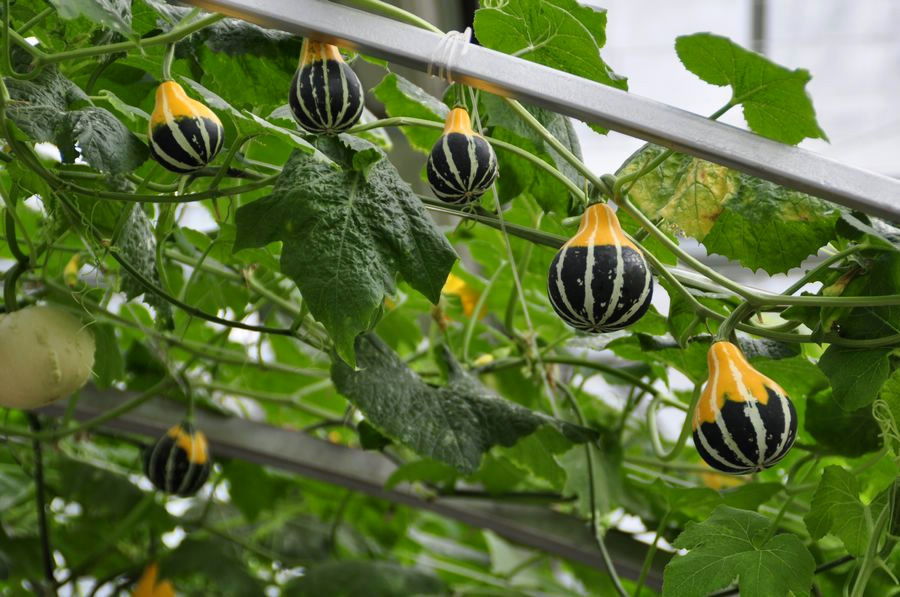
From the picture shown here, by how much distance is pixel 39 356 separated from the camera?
34.6 inches

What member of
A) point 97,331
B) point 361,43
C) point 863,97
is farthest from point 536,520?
point 863,97

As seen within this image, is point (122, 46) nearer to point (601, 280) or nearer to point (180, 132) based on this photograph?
point (180, 132)

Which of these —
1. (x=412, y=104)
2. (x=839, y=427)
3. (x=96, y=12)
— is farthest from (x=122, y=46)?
(x=839, y=427)

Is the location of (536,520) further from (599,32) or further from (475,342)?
(599,32)

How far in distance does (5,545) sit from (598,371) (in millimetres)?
840

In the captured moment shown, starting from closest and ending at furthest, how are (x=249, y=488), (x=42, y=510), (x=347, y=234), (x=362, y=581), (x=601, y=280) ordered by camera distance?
(x=601, y=280), (x=347, y=234), (x=42, y=510), (x=362, y=581), (x=249, y=488)

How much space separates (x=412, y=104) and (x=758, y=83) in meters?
0.43

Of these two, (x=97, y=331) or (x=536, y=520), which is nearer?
(x=97, y=331)

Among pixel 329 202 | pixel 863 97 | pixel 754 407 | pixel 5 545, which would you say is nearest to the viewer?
pixel 754 407

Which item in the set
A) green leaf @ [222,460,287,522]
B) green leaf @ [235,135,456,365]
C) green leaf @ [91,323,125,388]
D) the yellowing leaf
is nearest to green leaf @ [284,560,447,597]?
green leaf @ [222,460,287,522]

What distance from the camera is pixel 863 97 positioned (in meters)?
3.47

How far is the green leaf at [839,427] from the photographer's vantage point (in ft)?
3.32

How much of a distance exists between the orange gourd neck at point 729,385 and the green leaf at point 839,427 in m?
0.38

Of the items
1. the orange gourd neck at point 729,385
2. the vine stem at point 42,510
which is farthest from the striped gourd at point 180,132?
the vine stem at point 42,510
